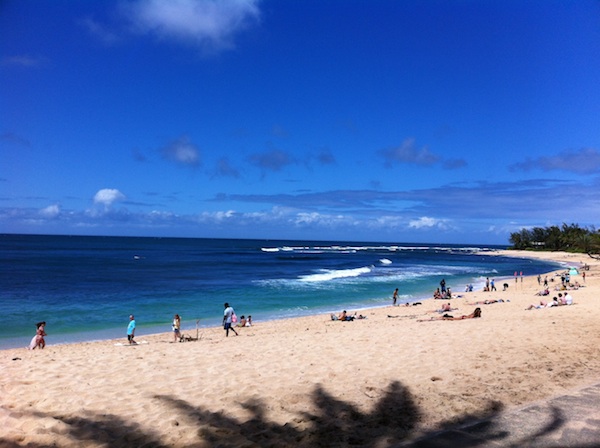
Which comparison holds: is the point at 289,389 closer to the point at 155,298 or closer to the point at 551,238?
the point at 155,298

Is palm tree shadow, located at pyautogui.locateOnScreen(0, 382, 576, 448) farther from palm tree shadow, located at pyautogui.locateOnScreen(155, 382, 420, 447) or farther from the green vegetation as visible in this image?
the green vegetation

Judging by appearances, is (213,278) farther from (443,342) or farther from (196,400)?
(196,400)

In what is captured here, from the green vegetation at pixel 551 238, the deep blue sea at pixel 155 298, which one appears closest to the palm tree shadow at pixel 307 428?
the deep blue sea at pixel 155 298

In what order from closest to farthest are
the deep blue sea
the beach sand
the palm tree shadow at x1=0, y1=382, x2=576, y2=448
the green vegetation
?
1. the palm tree shadow at x1=0, y1=382, x2=576, y2=448
2. the beach sand
3. the deep blue sea
4. the green vegetation

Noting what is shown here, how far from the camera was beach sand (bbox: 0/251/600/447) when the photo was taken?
542 cm

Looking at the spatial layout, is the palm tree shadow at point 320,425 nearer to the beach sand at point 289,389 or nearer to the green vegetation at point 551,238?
the beach sand at point 289,389

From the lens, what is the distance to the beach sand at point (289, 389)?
17.8 feet

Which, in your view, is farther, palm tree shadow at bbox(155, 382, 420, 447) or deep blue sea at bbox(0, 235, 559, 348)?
deep blue sea at bbox(0, 235, 559, 348)

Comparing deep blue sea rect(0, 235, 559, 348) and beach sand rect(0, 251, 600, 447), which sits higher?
beach sand rect(0, 251, 600, 447)

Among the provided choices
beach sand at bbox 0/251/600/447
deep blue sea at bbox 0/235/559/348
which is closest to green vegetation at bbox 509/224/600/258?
deep blue sea at bbox 0/235/559/348

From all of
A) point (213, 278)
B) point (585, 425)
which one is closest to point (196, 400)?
point (585, 425)

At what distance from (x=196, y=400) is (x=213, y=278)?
3405 cm

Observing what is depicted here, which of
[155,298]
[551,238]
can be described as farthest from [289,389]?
[551,238]

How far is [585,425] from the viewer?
16.8 feet
